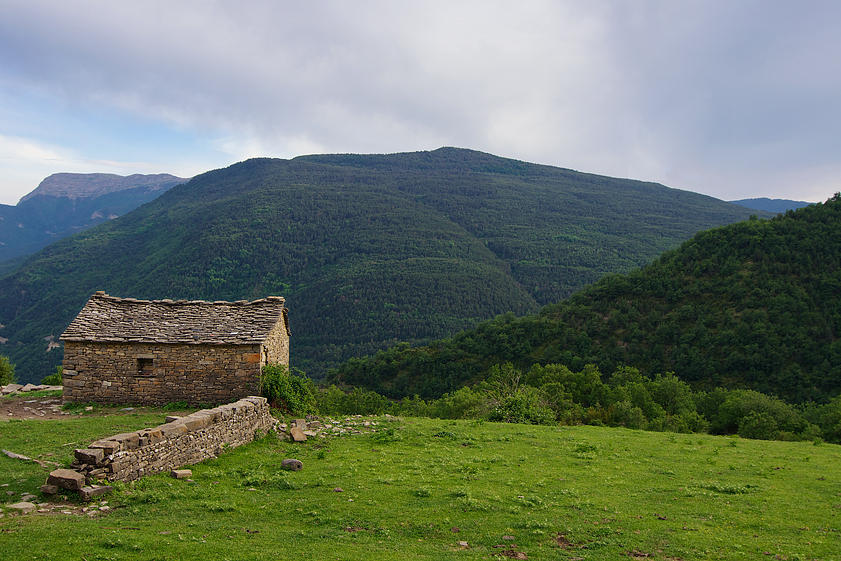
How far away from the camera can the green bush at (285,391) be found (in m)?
17.9

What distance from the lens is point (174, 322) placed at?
64.3 feet

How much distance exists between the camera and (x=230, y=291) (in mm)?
157750

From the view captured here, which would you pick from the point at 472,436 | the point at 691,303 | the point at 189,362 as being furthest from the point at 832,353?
the point at 189,362

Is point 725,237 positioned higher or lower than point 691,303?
higher

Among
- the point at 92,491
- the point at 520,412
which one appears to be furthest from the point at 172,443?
the point at 520,412

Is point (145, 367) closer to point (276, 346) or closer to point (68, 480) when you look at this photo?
point (276, 346)

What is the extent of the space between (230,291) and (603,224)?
129211 mm

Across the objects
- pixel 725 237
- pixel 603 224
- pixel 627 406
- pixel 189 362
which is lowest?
pixel 627 406

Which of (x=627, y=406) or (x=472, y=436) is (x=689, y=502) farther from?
(x=627, y=406)

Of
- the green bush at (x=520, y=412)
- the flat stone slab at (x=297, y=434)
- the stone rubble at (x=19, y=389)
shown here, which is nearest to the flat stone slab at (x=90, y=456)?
the flat stone slab at (x=297, y=434)

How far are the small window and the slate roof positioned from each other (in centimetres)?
75

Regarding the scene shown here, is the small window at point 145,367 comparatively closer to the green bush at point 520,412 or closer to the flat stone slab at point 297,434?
the flat stone slab at point 297,434

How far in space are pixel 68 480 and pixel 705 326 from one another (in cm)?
5219

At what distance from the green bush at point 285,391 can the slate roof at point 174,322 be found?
1.26 m
